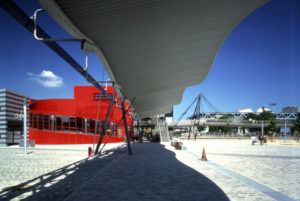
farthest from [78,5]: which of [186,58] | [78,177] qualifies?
[78,177]

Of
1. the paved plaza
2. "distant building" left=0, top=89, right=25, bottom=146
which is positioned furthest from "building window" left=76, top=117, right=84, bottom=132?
the paved plaza

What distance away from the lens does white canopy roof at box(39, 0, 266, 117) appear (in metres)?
5.85

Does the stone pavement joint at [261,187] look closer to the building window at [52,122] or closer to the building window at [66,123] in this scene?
the building window at [52,122]

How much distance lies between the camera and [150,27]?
7.28 meters

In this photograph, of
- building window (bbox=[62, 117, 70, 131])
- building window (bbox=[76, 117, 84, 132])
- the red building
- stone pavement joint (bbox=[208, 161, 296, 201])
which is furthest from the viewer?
building window (bbox=[76, 117, 84, 132])

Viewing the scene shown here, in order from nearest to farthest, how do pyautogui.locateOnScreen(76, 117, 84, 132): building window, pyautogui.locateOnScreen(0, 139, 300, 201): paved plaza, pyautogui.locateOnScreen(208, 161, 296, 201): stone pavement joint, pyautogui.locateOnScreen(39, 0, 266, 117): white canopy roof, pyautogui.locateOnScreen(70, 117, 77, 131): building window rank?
pyautogui.locateOnScreen(39, 0, 266, 117): white canopy roof → pyautogui.locateOnScreen(208, 161, 296, 201): stone pavement joint → pyautogui.locateOnScreen(0, 139, 300, 201): paved plaza → pyautogui.locateOnScreen(70, 117, 77, 131): building window → pyautogui.locateOnScreen(76, 117, 84, 132): building window

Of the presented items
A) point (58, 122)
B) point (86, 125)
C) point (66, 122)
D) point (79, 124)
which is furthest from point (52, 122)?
point (86, 125)

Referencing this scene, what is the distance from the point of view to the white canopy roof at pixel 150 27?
5.85 m

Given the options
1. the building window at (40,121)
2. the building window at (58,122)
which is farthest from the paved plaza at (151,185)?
the building window at (58,122)

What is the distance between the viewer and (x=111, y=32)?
732 centimetres

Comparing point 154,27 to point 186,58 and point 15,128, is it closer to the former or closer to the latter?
point 186,58

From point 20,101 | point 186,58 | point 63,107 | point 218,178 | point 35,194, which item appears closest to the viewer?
point 35,194

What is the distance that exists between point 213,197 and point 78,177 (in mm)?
5290

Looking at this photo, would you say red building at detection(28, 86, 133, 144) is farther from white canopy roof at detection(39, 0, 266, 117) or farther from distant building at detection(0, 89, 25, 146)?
white canopy roof at detection(39, 0, 266, 117)
